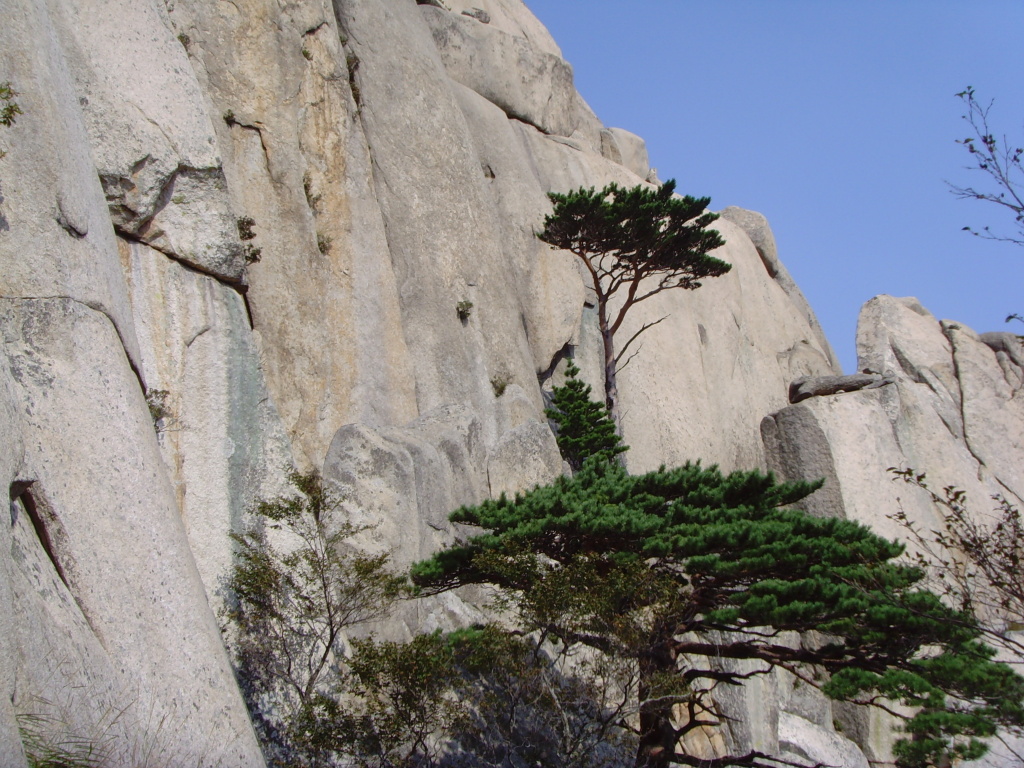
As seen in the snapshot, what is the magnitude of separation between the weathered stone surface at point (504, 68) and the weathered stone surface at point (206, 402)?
15439 mm

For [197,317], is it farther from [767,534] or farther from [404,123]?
[404,123]

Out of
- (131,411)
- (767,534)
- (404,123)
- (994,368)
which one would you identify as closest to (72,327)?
(131,411)

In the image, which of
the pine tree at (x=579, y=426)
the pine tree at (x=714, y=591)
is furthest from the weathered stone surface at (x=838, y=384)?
the pine tree at (x=714, y=591)

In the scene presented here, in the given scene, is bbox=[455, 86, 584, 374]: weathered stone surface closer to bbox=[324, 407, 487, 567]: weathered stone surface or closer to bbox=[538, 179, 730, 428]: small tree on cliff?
bbox=[538, 179, 730, 428]: small tree on cliff

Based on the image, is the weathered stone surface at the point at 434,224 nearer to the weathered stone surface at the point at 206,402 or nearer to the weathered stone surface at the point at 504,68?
the weathered stone surface at the point at 504,68

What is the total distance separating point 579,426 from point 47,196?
44.1ft

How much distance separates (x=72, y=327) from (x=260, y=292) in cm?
874

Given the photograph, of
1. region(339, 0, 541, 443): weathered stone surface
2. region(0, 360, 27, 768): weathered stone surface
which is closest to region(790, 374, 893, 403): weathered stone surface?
region(339, 0, 541, 443): weathered stone surface

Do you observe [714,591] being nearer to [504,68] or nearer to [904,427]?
[904,427]

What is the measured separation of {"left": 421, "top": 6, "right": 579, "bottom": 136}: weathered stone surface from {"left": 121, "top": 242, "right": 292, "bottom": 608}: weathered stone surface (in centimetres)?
1544

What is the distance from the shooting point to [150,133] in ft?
45.5

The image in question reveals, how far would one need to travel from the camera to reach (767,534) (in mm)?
11680

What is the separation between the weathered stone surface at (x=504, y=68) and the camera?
27766 mm

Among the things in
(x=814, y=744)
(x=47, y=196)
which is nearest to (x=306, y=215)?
(x=47, y=196)
